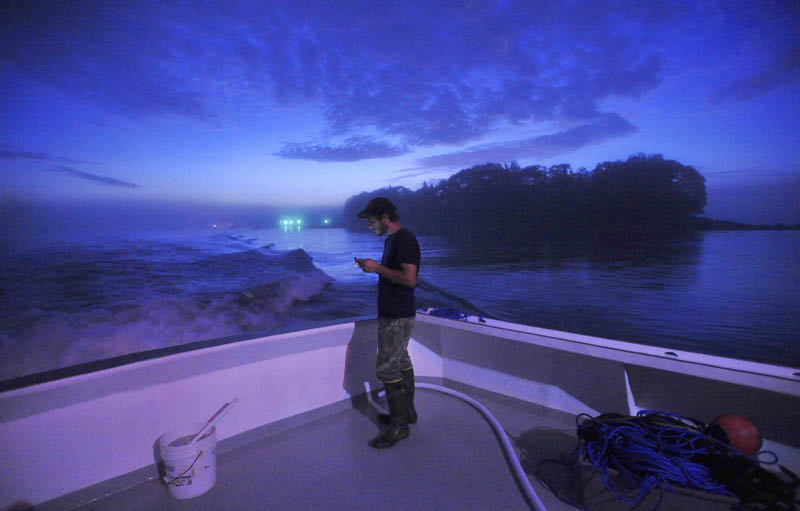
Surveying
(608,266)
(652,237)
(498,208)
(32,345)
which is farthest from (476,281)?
(32,345)

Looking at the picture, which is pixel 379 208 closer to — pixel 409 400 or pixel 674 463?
pixel 409 400

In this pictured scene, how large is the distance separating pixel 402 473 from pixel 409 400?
1.47ft

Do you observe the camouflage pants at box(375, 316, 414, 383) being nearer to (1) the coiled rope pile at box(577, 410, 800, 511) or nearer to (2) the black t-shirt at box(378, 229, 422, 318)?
(2) the black t-shirt at box(378, 229, 422, 318)

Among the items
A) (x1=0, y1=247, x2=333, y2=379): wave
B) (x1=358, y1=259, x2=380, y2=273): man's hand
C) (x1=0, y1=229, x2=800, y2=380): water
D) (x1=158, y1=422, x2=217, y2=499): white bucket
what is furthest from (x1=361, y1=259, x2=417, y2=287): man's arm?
(x1=0, y1=247, x2=333, y2=379): wave

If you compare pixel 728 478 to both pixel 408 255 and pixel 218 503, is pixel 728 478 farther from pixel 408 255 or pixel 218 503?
pixel 218 503

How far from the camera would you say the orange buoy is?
1.46 m

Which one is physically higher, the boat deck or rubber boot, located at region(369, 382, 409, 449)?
rubber boot, located at region(369, 382, 409, 449)

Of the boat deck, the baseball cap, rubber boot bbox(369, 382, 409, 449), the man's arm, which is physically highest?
the baseball cap

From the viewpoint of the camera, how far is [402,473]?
5.45ft

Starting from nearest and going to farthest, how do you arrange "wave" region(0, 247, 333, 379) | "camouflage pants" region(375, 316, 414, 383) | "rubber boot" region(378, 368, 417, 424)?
1. "camouflage pants" region(375, 316, 414, 383)
2. "rubber boot" region(378, 368, 417, 424)
3. "wave" region(0, 247, 333, 379)

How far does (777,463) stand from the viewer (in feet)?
5.16

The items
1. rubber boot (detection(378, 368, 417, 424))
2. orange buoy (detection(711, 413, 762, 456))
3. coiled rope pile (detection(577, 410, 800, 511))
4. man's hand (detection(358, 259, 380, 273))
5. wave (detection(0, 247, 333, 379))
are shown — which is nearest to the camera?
coiled rope pile (detection(577, 410, 800, 511))

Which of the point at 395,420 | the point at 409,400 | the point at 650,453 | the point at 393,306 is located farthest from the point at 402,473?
the point at 650,453

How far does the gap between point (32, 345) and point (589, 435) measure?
1014cm
